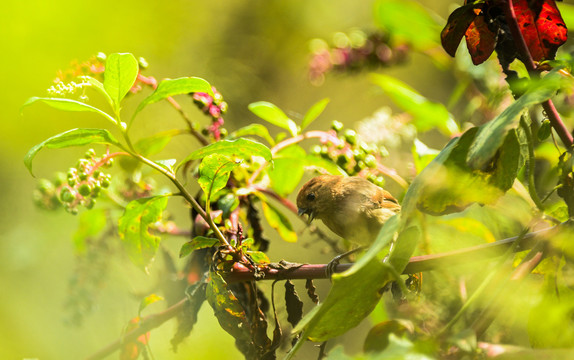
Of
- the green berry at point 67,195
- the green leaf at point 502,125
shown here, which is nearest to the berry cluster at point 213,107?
the green berry at point 67,195

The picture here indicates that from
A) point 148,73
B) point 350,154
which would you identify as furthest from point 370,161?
point 148,73

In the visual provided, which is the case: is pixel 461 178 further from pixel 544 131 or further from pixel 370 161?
pixel 370 161

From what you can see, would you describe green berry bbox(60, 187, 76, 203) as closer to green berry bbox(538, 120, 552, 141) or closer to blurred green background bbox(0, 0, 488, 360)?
blurred green background bbox(0, 0, 488, 360)

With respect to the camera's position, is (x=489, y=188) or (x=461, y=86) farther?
(x=461, y=86)

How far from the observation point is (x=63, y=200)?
3.68 ft

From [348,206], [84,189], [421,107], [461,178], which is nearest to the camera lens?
[461,178]

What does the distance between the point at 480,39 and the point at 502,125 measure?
0.31 m

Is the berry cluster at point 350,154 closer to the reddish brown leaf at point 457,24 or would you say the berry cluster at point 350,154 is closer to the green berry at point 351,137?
the green berry at point 351,137

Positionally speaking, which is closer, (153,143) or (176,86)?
(176,86)

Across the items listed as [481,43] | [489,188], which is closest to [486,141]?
[489,188]

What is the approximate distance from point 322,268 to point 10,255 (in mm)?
1701

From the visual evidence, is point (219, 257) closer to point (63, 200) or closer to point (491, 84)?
point (63, 200)

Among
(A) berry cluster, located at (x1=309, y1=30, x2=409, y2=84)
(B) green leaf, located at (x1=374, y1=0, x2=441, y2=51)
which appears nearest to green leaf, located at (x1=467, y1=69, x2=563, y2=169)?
(B) green leaf, located at (x1=374, y1=0, x2=441, y2=51)

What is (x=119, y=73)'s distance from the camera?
36.5 inches
